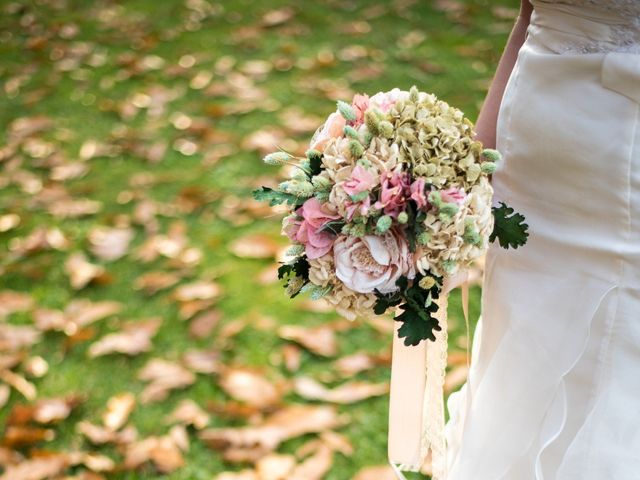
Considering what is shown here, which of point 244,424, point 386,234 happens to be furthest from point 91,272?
point 386,234

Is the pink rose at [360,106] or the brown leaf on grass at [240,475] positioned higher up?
the pink rose at [360,106]

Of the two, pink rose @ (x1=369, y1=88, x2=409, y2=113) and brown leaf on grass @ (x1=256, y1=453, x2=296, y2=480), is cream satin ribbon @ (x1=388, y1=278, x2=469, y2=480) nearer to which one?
pink rose @ (x1=369, y1=88, x2=409, y2=113)

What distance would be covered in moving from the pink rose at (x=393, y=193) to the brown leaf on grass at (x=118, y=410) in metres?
1.56

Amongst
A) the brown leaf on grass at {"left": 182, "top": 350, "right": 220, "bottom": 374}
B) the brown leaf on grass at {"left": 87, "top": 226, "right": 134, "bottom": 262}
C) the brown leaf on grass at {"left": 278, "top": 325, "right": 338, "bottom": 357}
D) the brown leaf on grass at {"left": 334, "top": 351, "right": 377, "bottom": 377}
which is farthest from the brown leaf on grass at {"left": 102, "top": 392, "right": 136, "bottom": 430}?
the brown leaf on grass at {"left": 87, "top": 226, "right": 134, "bottom": 262}

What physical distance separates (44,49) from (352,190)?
4164mm

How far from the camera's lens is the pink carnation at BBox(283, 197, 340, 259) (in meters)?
1.33

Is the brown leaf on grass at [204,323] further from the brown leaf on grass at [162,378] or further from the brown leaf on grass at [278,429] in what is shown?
the brown leaf on grass at [278,429]

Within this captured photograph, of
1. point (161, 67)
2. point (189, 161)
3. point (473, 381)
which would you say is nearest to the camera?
point (473, 381)

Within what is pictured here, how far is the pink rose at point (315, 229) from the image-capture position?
4.35 feet

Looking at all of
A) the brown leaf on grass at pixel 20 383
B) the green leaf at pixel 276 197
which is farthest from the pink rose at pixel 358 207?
the brown leaf on grass at pixel 20 383

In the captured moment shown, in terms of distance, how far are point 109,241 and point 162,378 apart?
2.78ft

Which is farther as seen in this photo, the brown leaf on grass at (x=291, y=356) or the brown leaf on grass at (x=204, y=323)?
the brown leaf on grass at (x=204, y=323)

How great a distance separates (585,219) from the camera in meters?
1.51

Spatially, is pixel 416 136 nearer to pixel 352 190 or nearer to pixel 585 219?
pixel 352 190
